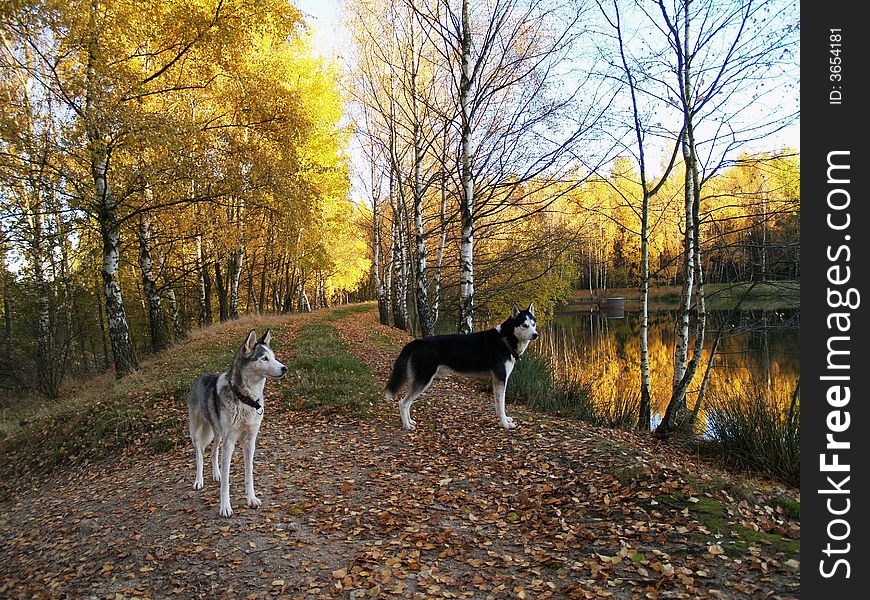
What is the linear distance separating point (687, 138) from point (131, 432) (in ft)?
34.4

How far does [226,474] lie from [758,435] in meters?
6.98

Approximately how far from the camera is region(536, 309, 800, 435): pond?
8.40 metres

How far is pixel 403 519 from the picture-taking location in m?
4.99

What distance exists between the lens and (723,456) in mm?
7250

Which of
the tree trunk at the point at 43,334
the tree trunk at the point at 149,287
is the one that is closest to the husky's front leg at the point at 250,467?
the tree trunk at the point at 149,287

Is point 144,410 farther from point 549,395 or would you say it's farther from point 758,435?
point 758,435

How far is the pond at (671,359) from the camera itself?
8398mm

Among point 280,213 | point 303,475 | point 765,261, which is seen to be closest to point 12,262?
point 280,213

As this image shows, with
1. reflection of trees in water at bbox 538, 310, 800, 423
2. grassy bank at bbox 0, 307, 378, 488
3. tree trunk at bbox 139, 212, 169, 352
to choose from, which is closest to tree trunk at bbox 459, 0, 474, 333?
grassy bank at bbox 0, 307, 378, 488

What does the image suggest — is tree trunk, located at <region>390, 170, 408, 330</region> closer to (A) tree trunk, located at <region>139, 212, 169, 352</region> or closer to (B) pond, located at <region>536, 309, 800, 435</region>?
(B) pond, located at <region>536, 309, 800, 435</region>

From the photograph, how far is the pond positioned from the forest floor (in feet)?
7.69

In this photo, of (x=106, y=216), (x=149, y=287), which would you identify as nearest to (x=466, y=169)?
(x=106, y=216)

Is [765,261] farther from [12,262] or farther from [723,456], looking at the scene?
[12,262]

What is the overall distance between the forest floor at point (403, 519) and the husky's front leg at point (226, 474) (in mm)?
123
